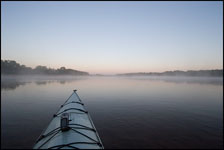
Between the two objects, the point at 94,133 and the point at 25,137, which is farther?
the point at 25,137

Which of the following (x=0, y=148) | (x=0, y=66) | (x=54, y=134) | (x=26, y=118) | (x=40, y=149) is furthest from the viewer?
(x=0, y=66)

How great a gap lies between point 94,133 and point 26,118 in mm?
9684

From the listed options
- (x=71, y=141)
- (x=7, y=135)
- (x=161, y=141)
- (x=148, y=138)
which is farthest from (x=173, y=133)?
(x=7, y=135)

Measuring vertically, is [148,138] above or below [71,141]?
below

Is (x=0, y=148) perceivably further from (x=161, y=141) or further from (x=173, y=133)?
(x=173, y=133)

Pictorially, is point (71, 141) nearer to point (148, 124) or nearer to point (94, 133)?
point (94, 133)

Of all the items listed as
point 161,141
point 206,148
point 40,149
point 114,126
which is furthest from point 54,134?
point 206,148

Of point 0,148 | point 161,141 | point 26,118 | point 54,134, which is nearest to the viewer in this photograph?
point 54,134

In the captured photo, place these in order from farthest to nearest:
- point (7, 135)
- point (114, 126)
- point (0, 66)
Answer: point (0, 66)
point (114, 126)
point (7, 135)

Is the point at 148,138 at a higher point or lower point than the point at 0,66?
lower

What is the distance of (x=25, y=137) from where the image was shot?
786cm

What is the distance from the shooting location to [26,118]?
36.9 ft

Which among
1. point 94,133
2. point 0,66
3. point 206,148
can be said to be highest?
point 0,66

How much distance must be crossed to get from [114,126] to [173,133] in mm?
4827
